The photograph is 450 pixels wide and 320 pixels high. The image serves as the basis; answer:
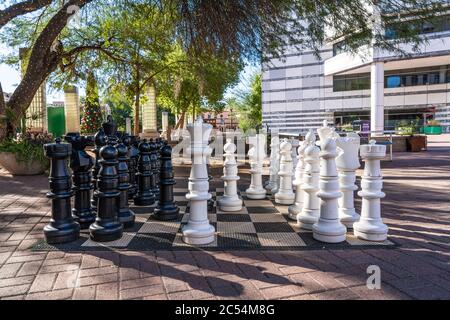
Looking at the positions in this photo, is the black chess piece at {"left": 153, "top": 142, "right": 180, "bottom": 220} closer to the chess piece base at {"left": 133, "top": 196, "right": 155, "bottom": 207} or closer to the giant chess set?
the giant chess set

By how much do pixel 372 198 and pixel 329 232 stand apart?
1.54ft

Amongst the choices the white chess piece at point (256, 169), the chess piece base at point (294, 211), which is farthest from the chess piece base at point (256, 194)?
the chess piece base at point (294, 211)

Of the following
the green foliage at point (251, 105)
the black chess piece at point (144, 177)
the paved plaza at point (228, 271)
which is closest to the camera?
the paved plaza at point (228, 271)

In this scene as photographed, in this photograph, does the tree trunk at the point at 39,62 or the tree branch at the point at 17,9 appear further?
the tree trunk at the point at 39,62

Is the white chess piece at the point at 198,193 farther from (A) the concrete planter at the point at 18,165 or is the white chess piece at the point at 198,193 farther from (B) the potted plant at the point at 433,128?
(B) the potted plant at the point at 433,128

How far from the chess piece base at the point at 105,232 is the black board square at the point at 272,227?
1.22 m

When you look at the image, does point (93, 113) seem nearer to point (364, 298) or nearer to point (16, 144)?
point (16, 144)

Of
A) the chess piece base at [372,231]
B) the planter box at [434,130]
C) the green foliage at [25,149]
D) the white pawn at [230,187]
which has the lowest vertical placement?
the chess piece base at [372,231]

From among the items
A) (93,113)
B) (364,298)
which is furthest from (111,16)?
(93,113)

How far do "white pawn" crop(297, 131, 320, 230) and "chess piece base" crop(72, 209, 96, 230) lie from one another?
196 centimetres

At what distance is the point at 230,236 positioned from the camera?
2857mm

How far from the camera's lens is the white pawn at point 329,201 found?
2646 millimetres

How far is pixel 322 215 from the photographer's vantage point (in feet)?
8.94

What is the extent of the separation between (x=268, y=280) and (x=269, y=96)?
1415 inches
